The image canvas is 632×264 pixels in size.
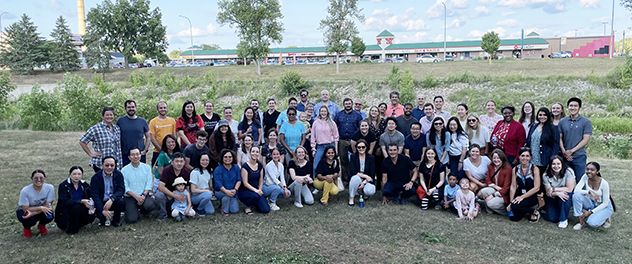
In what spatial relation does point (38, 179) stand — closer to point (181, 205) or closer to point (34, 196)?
point (34, 196)

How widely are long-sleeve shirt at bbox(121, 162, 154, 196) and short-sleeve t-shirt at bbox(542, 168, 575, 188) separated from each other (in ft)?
20.1

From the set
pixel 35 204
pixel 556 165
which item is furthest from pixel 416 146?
pixel 35 204

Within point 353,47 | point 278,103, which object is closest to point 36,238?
point 278,103

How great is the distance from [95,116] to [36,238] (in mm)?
16258

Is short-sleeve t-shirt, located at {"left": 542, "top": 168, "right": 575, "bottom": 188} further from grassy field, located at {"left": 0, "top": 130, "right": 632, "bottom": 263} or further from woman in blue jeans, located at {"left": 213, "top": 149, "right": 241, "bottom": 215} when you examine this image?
woman in blue jeans, located at {"left": 213, "top": 149, "right": 241, "bottom": 215}

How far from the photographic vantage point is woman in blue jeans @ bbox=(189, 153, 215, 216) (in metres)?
6.73

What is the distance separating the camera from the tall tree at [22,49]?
43000 millimetres

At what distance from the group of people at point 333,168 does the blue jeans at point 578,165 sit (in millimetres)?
19

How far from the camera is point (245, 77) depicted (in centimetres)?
3791

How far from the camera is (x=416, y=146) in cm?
782

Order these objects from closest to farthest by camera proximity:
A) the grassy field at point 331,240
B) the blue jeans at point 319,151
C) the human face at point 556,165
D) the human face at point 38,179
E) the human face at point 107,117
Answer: the grassy field at point 331,240, the human face at point 38,179, the human face at point 556,165, the human face at point 107,117, the blue jeans at point 319,151

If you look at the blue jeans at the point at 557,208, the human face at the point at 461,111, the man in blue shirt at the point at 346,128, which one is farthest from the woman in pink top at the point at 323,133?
the blue jeans at the point at 557,208

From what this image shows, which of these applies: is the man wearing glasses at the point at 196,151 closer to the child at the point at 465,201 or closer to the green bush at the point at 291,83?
the child at the point at 465,201

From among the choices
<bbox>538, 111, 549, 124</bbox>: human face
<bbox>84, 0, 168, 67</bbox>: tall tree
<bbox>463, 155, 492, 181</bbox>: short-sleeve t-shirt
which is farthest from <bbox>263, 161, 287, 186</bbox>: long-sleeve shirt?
<bbox>84, 0, 168, 67</bbox>: tall tree
